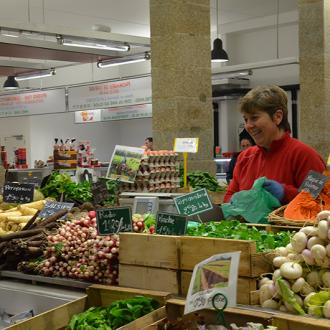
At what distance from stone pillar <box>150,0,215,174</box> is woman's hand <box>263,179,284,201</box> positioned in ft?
11.6

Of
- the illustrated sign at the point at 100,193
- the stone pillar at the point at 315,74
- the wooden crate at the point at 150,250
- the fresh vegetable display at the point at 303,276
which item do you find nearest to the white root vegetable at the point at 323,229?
the fresh vegetable display at the point at 303,276

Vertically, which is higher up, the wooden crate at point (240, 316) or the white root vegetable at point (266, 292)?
the white root vegetable at point (266, 292)

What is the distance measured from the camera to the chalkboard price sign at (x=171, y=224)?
2.59 m

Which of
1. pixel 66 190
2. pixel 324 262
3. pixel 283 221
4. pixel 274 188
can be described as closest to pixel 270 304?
pixel 324 262

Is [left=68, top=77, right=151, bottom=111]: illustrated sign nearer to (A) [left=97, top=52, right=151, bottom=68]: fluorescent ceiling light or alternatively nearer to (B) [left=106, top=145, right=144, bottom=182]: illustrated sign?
(A) [left=97, top=52, right=151, bottom=68]: fluorescent ceiling light

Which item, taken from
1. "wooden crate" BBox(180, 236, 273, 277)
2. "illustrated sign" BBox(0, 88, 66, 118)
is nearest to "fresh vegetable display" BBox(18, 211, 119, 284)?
"wooden crate" BBox(180, 236, 273, 277)

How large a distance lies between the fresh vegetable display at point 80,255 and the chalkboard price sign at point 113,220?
4cm

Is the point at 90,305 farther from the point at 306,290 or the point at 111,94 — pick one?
the point at 111,94

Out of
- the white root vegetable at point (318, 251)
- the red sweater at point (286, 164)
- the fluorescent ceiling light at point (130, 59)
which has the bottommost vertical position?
the white root vegetable at point (318, 251)

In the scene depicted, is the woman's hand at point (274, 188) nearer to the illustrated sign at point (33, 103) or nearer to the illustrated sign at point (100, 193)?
the illustrated sign at point (100, 193)

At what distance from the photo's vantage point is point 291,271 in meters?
2.20

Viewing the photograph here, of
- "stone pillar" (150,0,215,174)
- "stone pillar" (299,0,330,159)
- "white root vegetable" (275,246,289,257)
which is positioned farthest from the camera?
"stone pillar" (299,0,330,159)

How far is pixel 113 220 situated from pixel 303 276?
950 mm

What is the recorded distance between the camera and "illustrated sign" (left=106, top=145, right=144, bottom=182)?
4.48 metres
